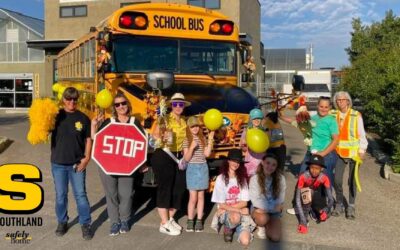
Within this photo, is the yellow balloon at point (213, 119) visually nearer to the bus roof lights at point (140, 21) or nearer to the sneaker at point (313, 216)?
the sneaker at point (313, 216)

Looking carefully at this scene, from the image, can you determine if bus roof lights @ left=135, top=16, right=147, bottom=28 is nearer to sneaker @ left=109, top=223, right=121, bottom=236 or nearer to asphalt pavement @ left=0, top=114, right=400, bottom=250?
asphalt pavement @ left=0, top=114, right=400, bottom=250

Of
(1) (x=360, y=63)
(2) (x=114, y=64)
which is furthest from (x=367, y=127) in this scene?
(2) (x=114, y=64)

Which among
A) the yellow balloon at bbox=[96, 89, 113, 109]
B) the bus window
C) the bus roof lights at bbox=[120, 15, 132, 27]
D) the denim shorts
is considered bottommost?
the denim shorts

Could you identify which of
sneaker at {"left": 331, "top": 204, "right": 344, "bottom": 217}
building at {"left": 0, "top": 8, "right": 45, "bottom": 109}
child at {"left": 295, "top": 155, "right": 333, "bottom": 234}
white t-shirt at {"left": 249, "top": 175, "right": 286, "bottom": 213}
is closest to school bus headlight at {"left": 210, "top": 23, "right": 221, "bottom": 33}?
child at {"left": 295, "top": 155, "right": 333, "bottom": 234}

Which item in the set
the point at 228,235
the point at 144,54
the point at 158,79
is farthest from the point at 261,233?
the point at 144,54

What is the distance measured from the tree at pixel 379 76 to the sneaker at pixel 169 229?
5669 mm

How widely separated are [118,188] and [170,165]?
677 millimetres

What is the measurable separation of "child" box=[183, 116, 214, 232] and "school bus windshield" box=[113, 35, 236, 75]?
6.39 feet

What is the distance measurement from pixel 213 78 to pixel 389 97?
526 cm

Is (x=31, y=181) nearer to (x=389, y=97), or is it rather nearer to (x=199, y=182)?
(x=199, y=182)

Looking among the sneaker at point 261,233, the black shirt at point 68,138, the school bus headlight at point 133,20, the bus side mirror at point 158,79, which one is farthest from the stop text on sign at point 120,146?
the school bus headlight at point 133,20

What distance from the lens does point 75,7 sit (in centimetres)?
2744

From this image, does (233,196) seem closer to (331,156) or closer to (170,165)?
(170,165)

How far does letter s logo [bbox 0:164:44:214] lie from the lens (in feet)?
20.6
